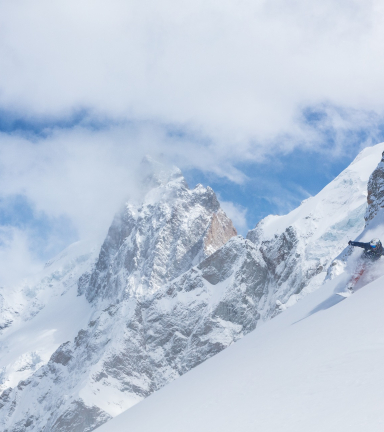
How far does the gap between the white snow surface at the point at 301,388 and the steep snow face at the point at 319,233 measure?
4105 inches

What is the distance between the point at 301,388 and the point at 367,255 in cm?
1028

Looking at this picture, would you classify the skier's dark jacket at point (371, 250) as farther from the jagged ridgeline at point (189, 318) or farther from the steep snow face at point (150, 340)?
the steep snow face at point (150, 340)

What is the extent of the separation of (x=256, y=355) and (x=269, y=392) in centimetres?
417

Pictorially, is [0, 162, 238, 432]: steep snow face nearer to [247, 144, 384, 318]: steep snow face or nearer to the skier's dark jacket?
[247, 144, 384, 318]: steep snow face

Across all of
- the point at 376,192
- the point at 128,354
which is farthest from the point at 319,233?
the point at 376,192

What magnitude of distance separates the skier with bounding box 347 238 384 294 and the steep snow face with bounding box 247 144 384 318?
321 feet

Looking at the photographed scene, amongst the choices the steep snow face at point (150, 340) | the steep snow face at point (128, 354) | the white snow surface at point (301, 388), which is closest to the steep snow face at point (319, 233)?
the steep snow face at point (150, 340)

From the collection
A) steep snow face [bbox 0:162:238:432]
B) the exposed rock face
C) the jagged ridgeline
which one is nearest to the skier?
the exposed rock face

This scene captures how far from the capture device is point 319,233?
13338 cm

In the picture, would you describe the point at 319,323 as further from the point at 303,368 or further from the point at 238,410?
the point at 238,410

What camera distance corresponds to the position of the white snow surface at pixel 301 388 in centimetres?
638

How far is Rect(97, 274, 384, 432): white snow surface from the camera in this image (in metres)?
6.38

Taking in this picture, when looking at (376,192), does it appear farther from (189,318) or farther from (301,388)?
(189,318)

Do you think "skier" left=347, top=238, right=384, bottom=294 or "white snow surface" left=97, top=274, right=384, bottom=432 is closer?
"white snow surface" left=97, top=274, right=384, bottom=432
